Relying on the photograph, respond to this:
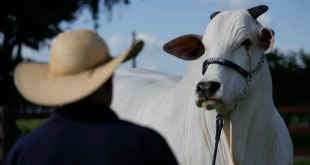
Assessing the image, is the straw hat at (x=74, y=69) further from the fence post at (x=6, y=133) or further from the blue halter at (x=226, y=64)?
the fence post at (x=6, y=133)

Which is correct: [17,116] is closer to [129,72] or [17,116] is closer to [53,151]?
[129,72]

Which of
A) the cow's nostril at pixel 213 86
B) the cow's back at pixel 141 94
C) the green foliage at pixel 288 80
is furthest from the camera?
the green foliage at pixel 288 80

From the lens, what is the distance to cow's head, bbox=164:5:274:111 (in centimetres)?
365

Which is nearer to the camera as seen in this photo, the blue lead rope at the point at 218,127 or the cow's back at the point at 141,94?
the blue lead rope at the point at 218,127

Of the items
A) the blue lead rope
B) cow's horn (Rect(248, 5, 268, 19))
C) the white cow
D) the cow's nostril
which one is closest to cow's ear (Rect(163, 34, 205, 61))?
the white cow

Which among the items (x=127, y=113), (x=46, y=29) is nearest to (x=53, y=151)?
(x=127, y=113)

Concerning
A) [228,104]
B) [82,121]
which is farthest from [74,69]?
[228,104]

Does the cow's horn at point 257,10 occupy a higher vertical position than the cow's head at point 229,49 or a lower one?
higher

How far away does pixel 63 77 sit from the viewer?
2037mm

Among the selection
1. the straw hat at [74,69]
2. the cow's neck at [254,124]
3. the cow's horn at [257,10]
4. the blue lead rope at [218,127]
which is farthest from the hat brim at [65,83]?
the cow's horn at [257,10]

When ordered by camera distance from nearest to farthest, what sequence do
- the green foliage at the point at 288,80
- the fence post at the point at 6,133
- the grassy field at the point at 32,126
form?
the fence post at the point at 6,133 → the grassy field at the point at 32,126 → the green foliage at the point at 288,80

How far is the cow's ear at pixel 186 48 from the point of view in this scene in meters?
4.36

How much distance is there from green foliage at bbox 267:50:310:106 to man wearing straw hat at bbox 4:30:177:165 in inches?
1182

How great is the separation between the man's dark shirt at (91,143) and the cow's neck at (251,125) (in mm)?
2130
